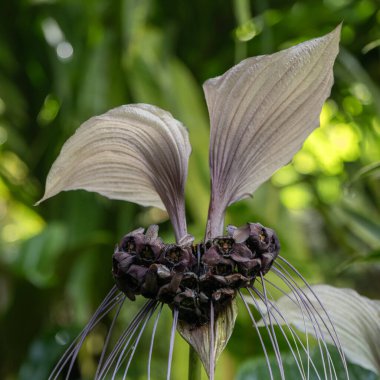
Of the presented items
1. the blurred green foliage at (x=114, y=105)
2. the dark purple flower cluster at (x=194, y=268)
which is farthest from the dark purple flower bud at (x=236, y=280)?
the blurred green foliage at (x=114, y=105)

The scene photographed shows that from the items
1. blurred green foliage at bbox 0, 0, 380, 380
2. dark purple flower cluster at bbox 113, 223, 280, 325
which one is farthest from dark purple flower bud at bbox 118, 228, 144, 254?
blurred green foliage at bbox 0, 0, 380, 380

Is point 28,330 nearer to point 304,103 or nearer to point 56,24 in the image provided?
point 56,24

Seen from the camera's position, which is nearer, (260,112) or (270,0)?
(260,112)

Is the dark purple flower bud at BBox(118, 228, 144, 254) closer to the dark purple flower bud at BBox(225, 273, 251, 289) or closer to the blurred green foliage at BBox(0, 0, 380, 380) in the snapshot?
the dark purple flower bud at BBox(225, 273, 251, 289)

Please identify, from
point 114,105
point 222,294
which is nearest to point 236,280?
point 222,294

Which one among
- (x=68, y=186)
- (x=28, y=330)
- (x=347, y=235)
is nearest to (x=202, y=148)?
(x=347, y=235)

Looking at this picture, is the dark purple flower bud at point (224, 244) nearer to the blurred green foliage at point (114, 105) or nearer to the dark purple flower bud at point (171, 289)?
the dark purple flower bud at point (171, 289)
